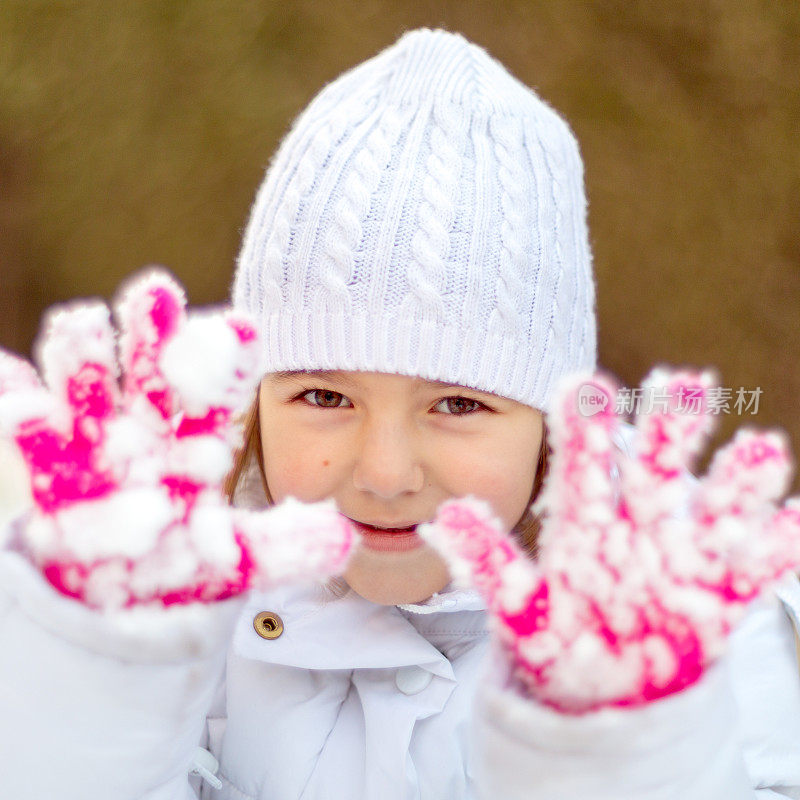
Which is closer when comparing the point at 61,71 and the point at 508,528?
the point at 508,528

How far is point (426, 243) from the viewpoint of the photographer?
0.67 meters

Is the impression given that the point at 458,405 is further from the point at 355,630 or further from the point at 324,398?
the point at 355,630

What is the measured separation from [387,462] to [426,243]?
6.7 inches

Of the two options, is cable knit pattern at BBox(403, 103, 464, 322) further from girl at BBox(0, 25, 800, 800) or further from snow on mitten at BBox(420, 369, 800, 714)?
snow on mitten at BBox(420, 369, 800, 714)

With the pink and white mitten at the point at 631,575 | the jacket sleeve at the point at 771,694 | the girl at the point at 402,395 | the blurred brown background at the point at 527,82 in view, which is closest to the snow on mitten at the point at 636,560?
the pink and white mitten at the point at 631,575

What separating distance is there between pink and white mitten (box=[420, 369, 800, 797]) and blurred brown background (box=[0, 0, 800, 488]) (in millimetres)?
865

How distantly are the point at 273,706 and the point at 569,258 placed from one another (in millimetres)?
463

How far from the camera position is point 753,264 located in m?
1.18

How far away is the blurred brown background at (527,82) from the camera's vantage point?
3.78ft

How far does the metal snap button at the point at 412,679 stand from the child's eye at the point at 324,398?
0.23 m

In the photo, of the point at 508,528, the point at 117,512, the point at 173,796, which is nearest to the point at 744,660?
the point at 508,528

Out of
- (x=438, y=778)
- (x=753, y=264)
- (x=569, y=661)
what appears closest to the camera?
(x=569, y=661)

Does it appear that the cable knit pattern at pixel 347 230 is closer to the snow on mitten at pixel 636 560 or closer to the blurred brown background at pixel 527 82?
the snow on mitten at pixel 636 560

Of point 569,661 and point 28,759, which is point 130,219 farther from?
point 569,661
